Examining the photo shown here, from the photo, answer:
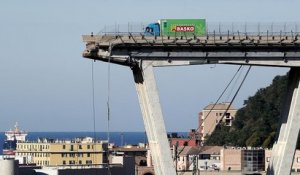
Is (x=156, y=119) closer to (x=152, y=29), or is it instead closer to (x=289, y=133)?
(x=152, y=29)

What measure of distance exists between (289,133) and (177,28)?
26.0 feet

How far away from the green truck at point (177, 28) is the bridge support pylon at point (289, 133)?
571cm

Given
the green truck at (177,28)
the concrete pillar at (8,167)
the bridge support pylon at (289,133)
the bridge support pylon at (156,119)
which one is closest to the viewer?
the bridge support pylon at (156,119)

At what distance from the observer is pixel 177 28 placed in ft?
262

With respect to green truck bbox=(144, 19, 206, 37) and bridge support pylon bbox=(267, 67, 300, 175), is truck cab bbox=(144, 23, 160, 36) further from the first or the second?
bridge support pylon bbox=(267, 67, 300, 175)

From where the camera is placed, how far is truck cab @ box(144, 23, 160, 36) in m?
79.6

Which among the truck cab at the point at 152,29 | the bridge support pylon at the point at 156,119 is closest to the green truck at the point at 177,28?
the truck cab at the point at 152,29

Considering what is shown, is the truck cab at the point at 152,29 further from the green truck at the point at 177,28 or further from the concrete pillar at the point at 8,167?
the concrete pillar at the point at 8,167

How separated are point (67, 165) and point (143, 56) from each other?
11150cm

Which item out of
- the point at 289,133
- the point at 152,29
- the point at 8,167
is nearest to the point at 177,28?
the point at 152,29

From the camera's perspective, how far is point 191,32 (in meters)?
79.8

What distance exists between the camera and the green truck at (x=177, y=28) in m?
79.5

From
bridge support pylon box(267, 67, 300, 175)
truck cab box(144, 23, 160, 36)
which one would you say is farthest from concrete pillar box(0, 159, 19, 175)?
truck cab box(144, 23, 160, 36)

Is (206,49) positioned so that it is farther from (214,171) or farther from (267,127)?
(267,127)
